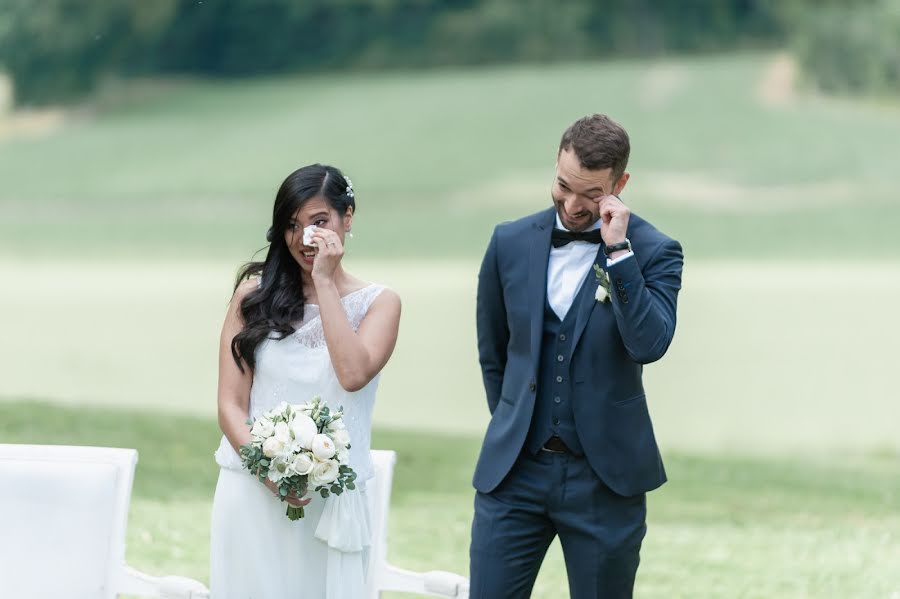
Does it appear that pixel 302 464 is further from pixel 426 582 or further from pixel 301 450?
pixel 426 582

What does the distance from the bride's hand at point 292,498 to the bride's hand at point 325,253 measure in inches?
20.2

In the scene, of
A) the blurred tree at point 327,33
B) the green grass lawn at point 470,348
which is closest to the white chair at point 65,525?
the green grass lawn at point 470,348

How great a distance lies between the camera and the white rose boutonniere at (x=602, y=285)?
3.31 metres

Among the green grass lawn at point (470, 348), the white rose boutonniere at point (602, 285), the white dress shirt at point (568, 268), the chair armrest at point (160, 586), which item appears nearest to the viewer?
the white rose boutonniere at point (602, 285)

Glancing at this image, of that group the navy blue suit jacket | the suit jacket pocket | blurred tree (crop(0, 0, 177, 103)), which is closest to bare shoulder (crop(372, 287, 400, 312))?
the navy blue suit jacket

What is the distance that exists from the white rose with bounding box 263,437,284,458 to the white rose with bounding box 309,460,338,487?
94 mm

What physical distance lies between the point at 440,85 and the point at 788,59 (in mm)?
7007

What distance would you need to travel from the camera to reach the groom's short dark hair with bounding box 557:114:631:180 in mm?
3223

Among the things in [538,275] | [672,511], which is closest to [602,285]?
[538,275]

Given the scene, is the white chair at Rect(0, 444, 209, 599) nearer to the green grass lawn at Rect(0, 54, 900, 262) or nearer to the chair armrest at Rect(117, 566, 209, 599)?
the chair armrest at Rect(117, 566, 209, 599)

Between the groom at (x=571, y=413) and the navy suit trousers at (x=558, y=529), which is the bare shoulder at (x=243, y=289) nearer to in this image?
the groom at (x=571, y=413)

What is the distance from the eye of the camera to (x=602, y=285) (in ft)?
10.9

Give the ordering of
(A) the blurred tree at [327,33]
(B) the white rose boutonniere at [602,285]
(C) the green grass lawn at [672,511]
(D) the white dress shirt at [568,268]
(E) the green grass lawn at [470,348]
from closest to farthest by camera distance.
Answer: (B) the white rose boutonniere at [602,285]
(D) the white dress shirt at [568,268]
(C) the green grass lawn at [672,511]
(E) the green grass lawn at [470,348]
(A) the blurred tree at [327,33]

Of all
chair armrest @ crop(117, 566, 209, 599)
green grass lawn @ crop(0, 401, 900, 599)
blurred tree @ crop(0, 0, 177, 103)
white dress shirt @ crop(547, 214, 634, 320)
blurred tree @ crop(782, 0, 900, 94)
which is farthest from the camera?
blurred tree @ crop(0, 0, 177, 103)
